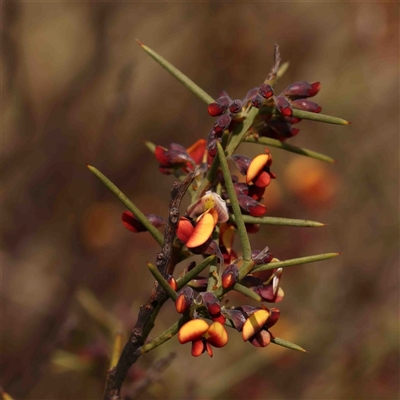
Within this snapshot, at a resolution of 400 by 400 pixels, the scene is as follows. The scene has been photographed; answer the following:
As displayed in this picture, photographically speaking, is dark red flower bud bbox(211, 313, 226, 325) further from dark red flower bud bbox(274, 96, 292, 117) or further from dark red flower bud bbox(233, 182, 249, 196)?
dark red flower bud bbox(274, 96, 292, 117)

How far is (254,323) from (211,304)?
79 mm

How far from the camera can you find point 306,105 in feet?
3.43

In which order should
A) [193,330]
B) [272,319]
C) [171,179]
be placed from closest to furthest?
[193,330], [272,319], [171,179]

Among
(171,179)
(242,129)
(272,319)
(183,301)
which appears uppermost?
(242,129)

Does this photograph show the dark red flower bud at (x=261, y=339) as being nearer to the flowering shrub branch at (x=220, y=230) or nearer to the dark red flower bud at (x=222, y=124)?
the flowering shrub branch at (x=220, y=230)

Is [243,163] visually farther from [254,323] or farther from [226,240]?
[254,323]

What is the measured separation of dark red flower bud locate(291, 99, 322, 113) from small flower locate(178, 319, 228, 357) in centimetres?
48

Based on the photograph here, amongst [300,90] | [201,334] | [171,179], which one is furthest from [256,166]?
[171,179]

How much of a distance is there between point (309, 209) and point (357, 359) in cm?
107

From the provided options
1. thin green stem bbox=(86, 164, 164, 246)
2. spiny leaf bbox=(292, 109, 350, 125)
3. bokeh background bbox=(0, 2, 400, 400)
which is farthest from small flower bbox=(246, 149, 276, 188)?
bokeh background bbox=(0, 2, 400, 400)

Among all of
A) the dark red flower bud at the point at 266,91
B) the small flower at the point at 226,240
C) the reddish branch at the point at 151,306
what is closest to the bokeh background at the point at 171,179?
the reddish branch at the point at 151,306

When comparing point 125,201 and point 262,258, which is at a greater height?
point 125,201

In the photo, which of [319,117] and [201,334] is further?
[319,117]

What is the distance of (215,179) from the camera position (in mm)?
1003
